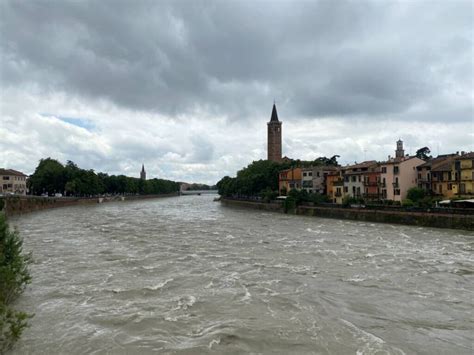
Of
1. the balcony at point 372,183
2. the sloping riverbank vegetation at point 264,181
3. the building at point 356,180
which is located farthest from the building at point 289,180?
the balcony at point 372,183

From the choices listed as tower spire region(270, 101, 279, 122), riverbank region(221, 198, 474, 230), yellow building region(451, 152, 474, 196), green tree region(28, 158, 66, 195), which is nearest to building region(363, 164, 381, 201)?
riverbank region(221, 198, 474, 230)

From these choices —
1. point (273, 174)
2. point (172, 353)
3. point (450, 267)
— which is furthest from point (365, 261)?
point (273, 174)

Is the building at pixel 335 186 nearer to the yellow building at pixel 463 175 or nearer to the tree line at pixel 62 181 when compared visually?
the yellow building at pixel 463 175

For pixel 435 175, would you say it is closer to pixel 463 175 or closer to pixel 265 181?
pixel 463 175

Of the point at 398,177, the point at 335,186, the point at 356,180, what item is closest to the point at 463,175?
the point at 398,177

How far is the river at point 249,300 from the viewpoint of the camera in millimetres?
10781

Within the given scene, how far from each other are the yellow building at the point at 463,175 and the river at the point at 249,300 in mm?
26605

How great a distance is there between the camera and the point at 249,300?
14500mm

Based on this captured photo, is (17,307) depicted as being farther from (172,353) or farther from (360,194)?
(360,194)

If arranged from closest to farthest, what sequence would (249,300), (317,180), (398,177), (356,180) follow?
(249,300) < (398,177) < (356,180) < (317,180)

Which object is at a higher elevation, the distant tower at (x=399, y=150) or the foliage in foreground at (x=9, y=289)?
the distant tower at (x=399, y=150)

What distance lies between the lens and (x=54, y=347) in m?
10.3

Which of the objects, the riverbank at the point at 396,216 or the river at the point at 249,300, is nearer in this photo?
the river at the point at 249,300

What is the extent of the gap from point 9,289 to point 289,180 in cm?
7142
